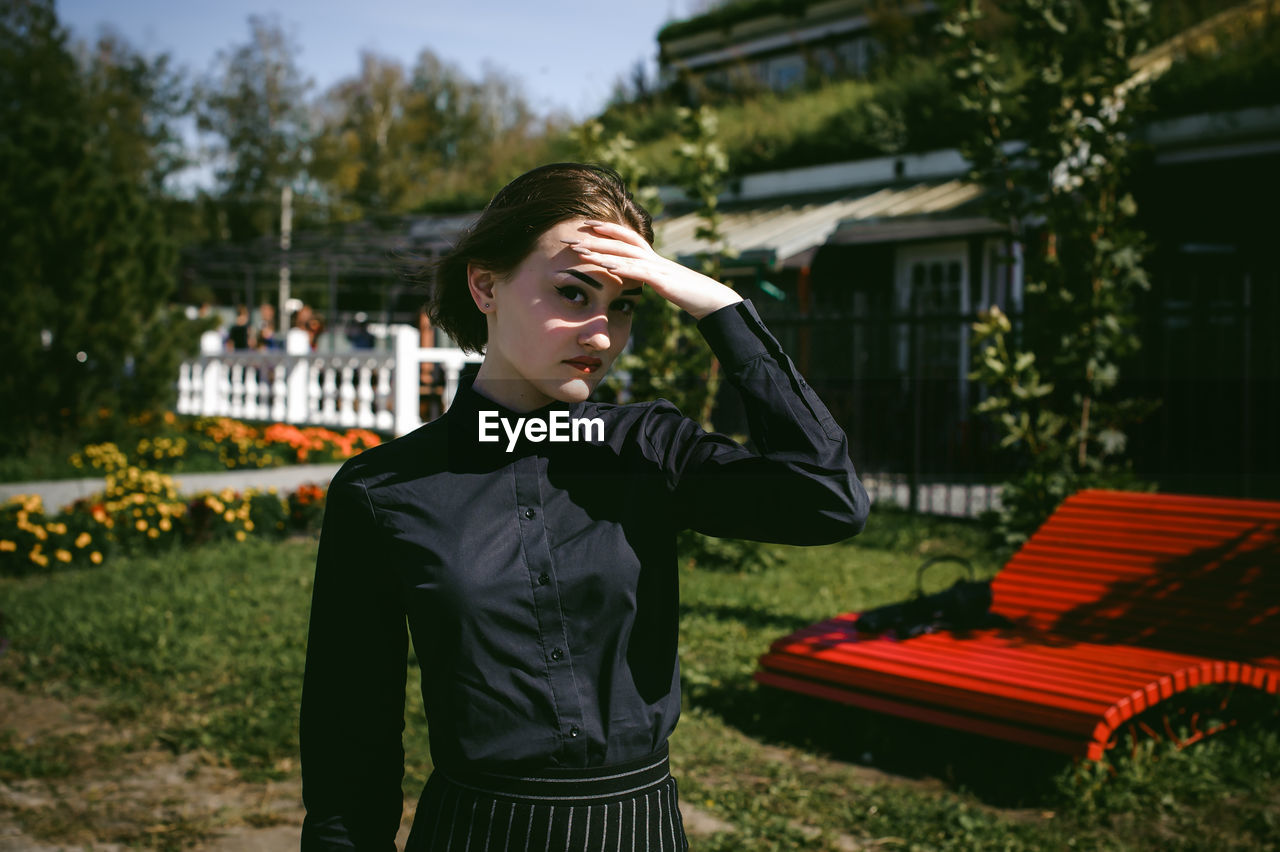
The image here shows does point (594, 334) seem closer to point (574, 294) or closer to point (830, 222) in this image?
point (574, 294)

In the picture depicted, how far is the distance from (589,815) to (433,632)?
0.34 m

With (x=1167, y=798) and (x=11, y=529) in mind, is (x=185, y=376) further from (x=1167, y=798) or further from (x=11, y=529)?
(x=1167, y=798)

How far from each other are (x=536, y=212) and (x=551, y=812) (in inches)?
33.3

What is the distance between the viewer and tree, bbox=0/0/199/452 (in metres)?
9.71

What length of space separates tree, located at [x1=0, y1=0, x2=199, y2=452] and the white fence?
1822 millimetres

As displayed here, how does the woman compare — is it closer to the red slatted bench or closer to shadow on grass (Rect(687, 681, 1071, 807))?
the red slatted bench

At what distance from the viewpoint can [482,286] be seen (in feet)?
5.17

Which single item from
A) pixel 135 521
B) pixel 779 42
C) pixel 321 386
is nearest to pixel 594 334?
pixel 135 521

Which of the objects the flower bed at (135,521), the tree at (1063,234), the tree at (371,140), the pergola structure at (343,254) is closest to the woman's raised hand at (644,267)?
the tree at (1063,234)

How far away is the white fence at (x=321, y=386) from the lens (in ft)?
37.8

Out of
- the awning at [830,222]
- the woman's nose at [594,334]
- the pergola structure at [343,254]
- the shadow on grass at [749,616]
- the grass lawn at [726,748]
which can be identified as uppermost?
the pergola structure at [343,254]

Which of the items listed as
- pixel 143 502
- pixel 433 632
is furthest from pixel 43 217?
pixel 433 632

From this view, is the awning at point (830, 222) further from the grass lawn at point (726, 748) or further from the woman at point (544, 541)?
the woman at point (544, 541)

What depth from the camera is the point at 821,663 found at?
4438mm
